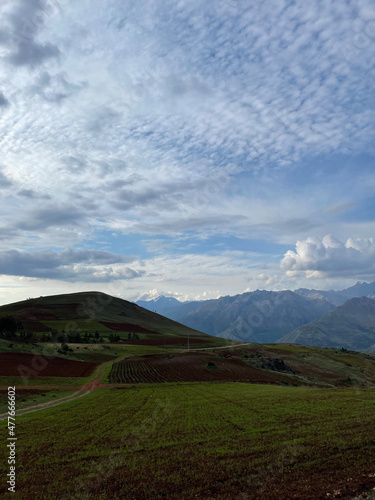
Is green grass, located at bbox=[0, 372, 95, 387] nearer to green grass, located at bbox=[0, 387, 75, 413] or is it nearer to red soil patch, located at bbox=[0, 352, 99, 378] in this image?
red soil patch, located at bbox=[0, 352, 99, 378]

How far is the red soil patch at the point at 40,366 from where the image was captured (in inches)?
3178

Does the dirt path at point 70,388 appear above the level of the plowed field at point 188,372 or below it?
above

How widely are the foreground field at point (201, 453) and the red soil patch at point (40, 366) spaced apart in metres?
46.4

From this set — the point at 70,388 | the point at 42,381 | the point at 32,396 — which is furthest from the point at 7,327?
the point at 32,396

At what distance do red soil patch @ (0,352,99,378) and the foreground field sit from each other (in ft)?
152

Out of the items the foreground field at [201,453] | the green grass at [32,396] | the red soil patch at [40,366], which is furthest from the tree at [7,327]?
the foreground field at [201,453]

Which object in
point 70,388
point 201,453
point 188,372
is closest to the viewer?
point 201,453

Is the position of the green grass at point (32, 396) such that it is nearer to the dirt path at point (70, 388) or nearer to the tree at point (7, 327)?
the dirt path at point (70, 388)

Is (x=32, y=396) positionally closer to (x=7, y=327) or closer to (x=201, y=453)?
(x=201, y=453)

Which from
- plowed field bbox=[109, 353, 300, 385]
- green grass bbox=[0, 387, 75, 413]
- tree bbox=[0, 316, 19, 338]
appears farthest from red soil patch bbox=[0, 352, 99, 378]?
tree bbox=[0, 316, 19, 338]

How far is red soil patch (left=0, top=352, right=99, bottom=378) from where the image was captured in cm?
8071

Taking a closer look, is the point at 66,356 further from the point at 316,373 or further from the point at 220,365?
the point at 316,373

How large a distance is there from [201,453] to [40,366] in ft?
273

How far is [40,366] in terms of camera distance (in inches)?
3625
